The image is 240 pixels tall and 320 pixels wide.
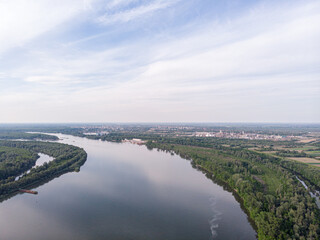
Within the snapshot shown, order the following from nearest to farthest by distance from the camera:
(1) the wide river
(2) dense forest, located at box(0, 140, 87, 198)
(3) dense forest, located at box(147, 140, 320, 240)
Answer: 1. (3) dense forest, located at box(147, 140, 320, 240)
2. (1) the wide river
3. (2) dense forest, located at box(0, 140, 87, 198)

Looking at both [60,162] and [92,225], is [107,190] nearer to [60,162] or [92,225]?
[92,225]

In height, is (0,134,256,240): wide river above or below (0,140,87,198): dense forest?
below

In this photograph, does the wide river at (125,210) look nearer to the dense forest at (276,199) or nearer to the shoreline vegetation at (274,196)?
the shoreline vegetation at (274,196)

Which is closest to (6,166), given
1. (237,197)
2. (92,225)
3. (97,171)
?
(97,171)

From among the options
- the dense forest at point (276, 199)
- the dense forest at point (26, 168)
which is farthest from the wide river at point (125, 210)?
the dense forest at point (26, 168)

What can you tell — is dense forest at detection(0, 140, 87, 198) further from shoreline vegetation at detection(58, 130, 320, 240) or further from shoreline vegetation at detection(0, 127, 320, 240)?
shoreline vegetation at detection(58, 130, 320, 240)

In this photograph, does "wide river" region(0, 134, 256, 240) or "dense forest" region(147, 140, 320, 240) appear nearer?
"dense forest" region(147, 140, 320, 240)

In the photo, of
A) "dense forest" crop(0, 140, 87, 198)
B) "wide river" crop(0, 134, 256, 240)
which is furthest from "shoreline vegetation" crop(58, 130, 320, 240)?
"dense forest" crop(0, 140, 87, 198)

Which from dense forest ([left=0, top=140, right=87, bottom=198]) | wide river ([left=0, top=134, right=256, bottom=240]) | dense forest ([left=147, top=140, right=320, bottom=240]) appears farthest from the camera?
dense forest ([left=0, top=140, right=87, bottom=198])

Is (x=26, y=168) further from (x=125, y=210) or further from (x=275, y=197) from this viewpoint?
(x=275, y=197)
